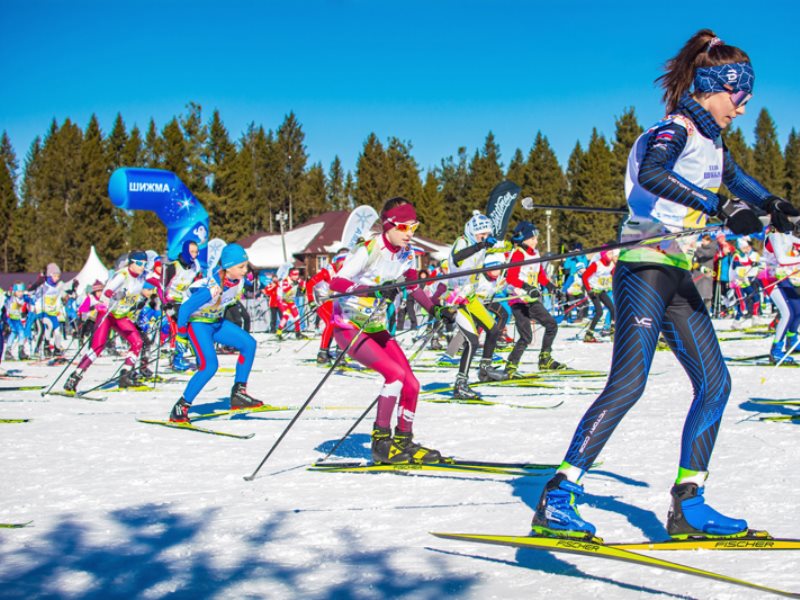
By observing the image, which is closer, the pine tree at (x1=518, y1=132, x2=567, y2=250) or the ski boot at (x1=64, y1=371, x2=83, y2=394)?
the ski boot at (x1=64, y1=371, x2=83, y2=394)

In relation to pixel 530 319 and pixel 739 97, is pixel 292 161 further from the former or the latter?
pixel 739 97

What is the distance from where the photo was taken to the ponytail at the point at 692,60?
11.9 feet

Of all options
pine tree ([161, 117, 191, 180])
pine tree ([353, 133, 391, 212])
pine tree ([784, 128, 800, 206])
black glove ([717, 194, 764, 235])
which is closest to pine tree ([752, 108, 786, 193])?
pine tree ([784, 128, 800, 206])

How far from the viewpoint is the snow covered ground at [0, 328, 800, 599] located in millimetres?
3178

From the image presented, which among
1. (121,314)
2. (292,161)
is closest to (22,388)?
(121,314)

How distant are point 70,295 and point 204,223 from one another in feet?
24.5

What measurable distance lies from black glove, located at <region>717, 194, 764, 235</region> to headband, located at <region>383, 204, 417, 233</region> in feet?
8.72

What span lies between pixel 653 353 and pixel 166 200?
17341 mm

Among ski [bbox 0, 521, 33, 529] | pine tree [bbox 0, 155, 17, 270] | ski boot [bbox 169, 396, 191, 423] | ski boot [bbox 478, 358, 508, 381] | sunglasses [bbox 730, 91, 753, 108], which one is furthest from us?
pine tree [bbox 0, 155, 17, 270]

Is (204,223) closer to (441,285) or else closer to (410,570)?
(441,285)

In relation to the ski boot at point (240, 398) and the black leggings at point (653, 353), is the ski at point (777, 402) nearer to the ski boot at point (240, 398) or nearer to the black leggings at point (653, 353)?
the black leggings at point (653, 353)

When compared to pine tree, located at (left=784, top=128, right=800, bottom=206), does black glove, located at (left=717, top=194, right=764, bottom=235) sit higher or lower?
lower

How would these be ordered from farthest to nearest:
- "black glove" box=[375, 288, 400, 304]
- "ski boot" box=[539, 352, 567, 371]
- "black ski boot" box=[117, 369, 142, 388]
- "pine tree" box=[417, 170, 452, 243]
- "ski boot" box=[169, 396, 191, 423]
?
"pine tree" box=[417, 170, 452, 243], "ski boot" box=[539, 352, 567, 371], "black ski boot" box=[117, 369, 142, 388], "ski boot" box=[169, 396, 191, 423], "black glove" box=[375, 288, 400, 304]

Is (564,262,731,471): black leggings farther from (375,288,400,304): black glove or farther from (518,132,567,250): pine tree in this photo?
(518,132,567,250): pine tree
